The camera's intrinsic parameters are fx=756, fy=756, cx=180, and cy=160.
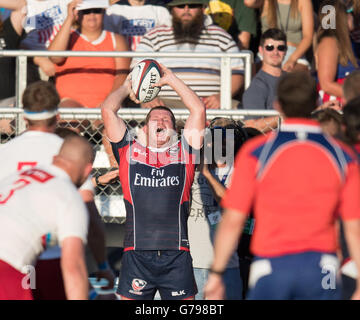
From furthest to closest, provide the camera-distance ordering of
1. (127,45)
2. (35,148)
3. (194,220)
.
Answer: (127,45), (194,220), (35,148)

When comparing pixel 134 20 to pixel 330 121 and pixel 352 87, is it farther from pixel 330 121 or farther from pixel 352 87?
pixel 352 87

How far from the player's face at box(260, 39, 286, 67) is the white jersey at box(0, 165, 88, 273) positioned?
3997 millimetres

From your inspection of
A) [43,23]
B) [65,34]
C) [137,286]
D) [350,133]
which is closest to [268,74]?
[65,34]

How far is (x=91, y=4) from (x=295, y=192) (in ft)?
16.6

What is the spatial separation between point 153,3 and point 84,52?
1980mm

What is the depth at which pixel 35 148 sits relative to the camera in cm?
535

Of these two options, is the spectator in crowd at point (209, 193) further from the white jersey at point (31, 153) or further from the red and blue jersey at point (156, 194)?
the white jersey at point (31, 153)

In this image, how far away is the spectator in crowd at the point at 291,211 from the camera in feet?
14.4

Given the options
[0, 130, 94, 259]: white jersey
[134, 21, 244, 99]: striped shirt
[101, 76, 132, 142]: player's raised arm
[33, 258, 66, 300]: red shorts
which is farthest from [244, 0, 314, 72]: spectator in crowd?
[33, 258, 66, 300]: red shorts

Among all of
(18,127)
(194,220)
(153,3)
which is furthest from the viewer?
(153,3)

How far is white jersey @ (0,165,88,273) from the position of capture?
180 inches
